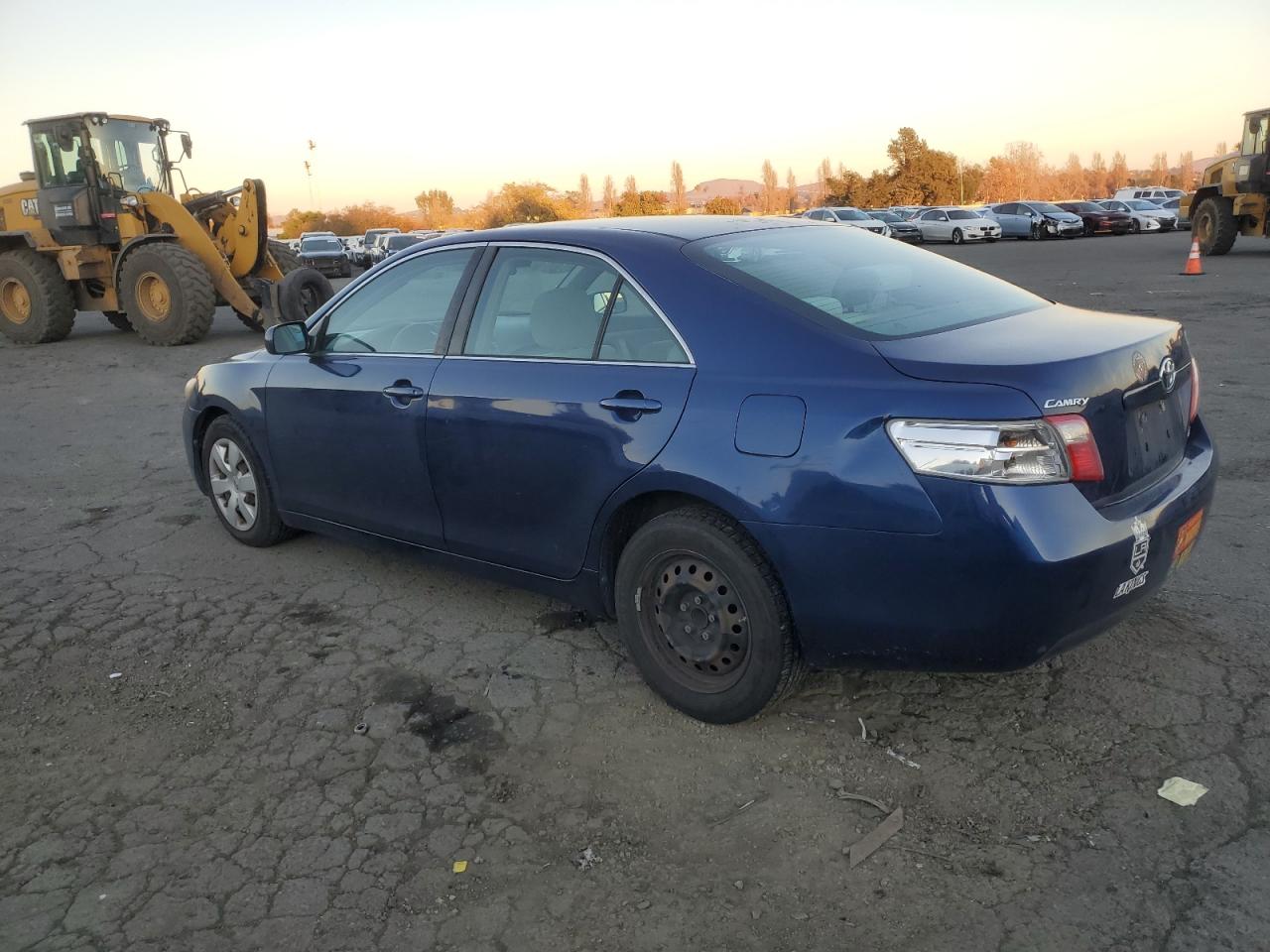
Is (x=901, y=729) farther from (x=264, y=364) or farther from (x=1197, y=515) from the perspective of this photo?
(x=264, y=364)

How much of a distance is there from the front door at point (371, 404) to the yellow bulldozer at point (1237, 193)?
808 inches

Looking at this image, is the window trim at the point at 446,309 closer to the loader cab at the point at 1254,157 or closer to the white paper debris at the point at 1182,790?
the white paper debris at the point at 1182,790

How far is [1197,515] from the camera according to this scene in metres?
3.22

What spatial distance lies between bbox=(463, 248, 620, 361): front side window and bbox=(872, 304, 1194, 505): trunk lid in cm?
110

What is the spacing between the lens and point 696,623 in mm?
3256

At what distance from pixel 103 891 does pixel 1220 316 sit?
42.1 feet

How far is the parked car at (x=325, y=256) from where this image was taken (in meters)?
30.3

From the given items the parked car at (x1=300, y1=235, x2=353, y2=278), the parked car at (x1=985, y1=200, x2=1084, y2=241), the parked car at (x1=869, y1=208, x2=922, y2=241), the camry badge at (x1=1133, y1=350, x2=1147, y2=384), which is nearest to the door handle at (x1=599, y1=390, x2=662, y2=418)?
the camry badge at (x1=1133, y1=350, x2=1147, y2=384)

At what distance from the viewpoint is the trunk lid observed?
2.75 meters

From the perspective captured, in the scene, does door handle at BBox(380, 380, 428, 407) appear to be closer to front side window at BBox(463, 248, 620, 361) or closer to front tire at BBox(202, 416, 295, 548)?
front side window at BBox(463, 248, 620, 361)

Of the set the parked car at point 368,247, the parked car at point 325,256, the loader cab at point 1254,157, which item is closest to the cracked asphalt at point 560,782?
the loader cab at point 1254,157

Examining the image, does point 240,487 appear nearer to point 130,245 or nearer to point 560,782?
point 560,782

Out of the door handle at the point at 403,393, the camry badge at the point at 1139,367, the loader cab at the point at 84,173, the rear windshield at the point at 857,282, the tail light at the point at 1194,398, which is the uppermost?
the loader cab at the point at 84,173

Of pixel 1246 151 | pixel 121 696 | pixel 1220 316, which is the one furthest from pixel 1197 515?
pixel 1246 151
